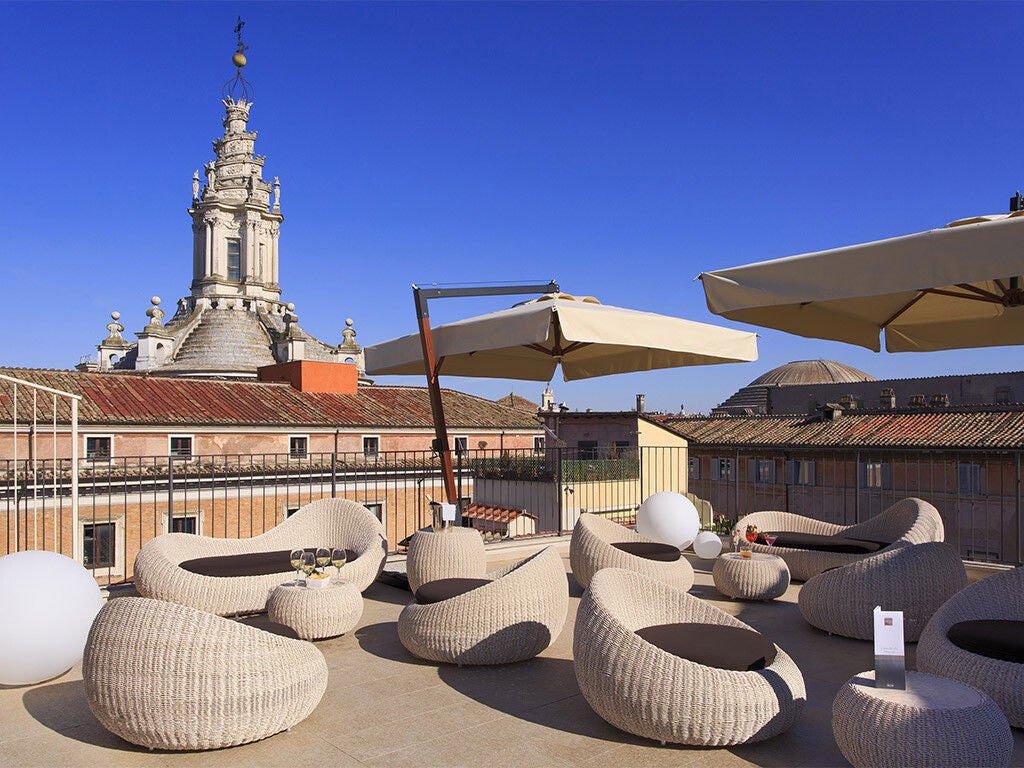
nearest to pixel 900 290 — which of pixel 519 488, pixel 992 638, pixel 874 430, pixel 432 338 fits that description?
pixel 992 638

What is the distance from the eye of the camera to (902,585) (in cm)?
453

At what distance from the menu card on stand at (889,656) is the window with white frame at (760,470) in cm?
2874

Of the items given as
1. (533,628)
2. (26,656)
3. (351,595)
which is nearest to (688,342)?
(533,628)

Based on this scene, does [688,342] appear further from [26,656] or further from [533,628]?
[26,656]

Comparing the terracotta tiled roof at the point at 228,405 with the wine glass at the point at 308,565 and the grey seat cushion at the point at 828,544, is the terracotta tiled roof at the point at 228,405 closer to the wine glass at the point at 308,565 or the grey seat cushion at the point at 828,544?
the wine glass at the point at 308,565

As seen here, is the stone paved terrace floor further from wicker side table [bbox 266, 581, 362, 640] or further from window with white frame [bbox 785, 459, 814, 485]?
window with white frame [bbox 785, 459, 814, 485]

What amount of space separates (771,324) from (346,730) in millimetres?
3668

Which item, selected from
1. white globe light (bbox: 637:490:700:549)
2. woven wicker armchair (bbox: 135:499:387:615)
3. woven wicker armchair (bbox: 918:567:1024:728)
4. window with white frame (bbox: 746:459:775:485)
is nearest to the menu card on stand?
woven wicker armchair (bbox: 918:567:1024:728)

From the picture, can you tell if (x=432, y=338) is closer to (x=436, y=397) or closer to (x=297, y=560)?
(x=436, y=397)

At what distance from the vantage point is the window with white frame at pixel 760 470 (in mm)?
30328

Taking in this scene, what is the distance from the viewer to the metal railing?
1652cm

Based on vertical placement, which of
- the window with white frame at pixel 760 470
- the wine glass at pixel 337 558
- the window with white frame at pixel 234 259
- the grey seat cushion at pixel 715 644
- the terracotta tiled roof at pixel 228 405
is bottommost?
the window with white frame at pixel 760 470

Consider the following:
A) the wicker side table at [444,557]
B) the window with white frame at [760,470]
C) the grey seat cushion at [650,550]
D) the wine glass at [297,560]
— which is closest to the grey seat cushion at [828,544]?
the grey seat cushion at [650,550]

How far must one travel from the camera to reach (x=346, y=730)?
11.0 feet
